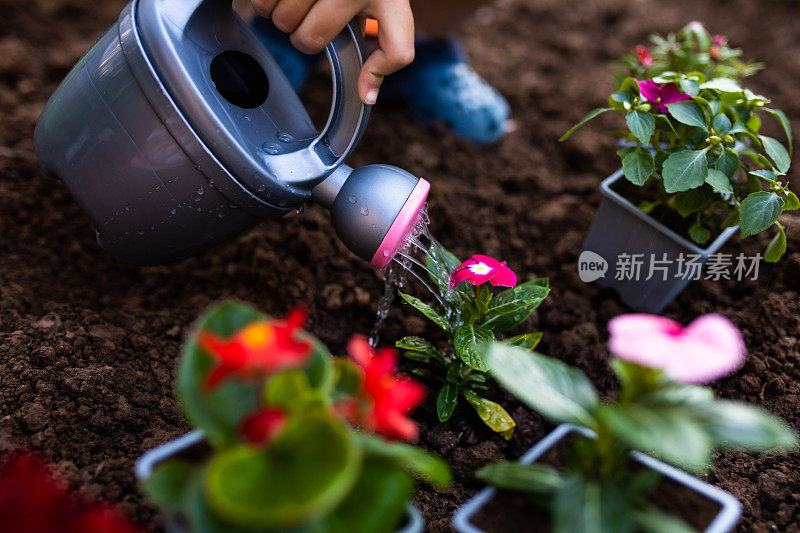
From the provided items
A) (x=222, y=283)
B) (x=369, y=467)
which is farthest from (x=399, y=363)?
(x=369, y=467)

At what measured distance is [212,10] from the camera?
1.03m

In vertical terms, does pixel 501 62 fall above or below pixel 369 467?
below

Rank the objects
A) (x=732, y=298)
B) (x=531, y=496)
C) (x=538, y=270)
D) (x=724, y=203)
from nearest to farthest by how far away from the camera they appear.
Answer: (x=531, y=496), (x=724, y=203), (x=732, y=298), (x=538, y=270)

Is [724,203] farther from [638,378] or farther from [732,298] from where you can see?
[638,378]

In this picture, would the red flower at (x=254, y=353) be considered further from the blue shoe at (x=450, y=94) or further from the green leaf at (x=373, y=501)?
the blue shoe at (x=450, y=94)

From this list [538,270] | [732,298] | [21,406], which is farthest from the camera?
[538,270]

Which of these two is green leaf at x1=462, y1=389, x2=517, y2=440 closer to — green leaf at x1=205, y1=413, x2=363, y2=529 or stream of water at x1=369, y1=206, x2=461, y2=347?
stream of water at x1=369, y1=206, x2=461, y2=347

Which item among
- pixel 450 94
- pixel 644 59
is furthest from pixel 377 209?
pixel 450 94

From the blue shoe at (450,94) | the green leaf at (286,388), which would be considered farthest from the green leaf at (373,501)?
the blue shoe at (450,94)

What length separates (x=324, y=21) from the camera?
985mm

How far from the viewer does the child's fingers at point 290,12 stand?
3.28 feet

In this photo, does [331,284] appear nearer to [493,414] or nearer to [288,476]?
[493,414]

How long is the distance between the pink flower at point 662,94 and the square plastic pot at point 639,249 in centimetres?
19

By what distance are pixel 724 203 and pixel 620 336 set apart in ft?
2.20
